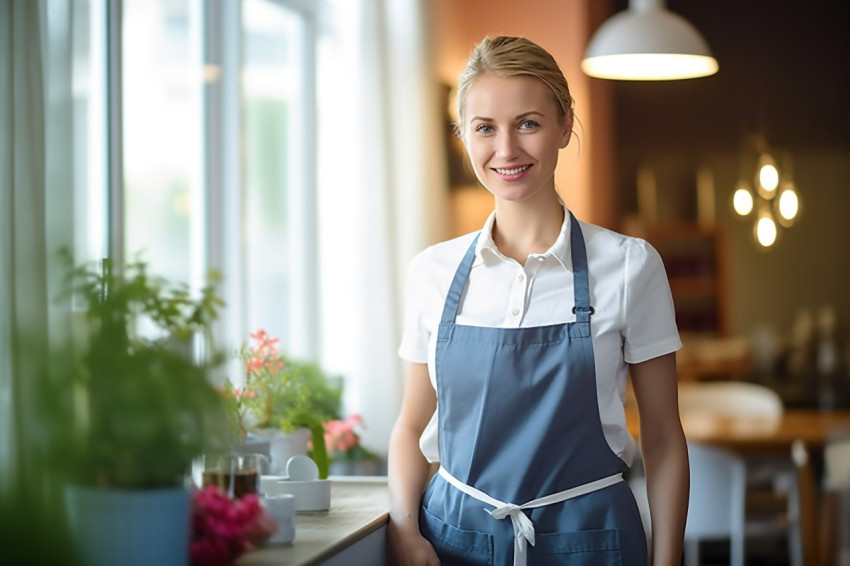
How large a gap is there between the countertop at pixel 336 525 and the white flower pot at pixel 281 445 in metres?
0.11

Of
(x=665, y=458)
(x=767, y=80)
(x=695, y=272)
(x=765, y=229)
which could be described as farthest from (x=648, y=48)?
(x=695, y=272)

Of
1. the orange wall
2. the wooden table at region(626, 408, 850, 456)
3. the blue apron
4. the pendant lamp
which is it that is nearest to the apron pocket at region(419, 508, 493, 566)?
the blue apron

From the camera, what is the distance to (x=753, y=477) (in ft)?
14.9

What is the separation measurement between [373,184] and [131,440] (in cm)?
283

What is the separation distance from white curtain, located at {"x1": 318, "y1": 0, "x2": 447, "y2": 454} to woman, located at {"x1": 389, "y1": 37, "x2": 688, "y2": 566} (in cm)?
208

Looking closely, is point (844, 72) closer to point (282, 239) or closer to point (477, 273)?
point (282, 239)

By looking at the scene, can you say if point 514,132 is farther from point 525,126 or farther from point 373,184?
point 373,184

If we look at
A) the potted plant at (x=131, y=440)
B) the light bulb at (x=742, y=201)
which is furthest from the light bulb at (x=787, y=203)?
the potted plant at (x=131, y=440)

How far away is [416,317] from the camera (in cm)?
193

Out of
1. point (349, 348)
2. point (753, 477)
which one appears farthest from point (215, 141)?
point (753, 477)

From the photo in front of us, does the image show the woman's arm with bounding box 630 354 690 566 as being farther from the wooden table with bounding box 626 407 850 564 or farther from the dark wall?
the dark wall

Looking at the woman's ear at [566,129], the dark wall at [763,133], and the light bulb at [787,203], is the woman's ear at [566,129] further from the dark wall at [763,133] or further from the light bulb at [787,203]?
the dark wall at [763,133]

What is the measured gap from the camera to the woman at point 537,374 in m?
1.74

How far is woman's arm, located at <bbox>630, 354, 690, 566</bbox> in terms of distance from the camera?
1786 mm
